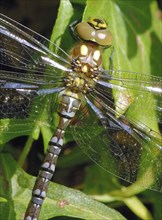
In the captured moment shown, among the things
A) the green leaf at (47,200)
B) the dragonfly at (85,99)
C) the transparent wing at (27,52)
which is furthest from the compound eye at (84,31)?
the green leaf at (47,200)

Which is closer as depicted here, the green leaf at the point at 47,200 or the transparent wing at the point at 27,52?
the transparent wing at the point at 27,52

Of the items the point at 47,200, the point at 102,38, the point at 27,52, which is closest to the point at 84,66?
the point at 102,38

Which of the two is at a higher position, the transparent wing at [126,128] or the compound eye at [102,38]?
the compound eye at [102,38]

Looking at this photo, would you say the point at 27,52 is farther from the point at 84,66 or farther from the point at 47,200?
the point at 47,200

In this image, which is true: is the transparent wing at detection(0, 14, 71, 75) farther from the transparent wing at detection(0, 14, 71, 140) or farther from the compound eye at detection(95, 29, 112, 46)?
the compound eye at detection(95, 29, 112, 46)

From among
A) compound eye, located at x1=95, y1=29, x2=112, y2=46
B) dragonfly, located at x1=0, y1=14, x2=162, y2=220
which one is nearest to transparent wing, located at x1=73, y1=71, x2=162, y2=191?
dragonfly, located at x1=0, y1=14, x2=162, y2=220

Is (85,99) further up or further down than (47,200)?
further up

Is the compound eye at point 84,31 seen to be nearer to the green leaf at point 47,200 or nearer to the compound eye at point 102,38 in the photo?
the compound eye at point 102,38
